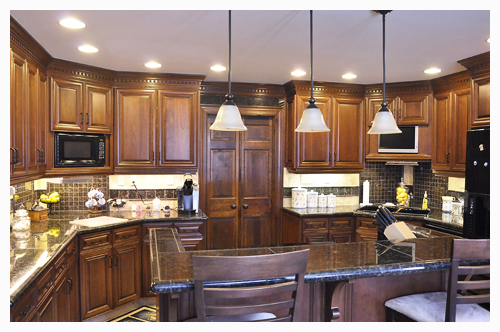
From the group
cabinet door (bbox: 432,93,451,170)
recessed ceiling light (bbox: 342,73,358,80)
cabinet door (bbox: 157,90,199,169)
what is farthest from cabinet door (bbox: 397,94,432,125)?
cabinet door (bbox: 157,90,199,169)

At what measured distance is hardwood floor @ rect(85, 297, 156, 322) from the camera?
360 centimetres

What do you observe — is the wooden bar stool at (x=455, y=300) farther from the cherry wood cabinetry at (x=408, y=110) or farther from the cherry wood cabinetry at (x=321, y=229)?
the cherry wood cabinetry at (x=408, y=110)

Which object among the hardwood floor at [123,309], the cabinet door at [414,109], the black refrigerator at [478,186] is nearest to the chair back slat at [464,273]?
the black refrigerator at [478,186]

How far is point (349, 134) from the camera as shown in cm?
483

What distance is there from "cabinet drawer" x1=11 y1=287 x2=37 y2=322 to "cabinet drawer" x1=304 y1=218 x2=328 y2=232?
2963 millimetres

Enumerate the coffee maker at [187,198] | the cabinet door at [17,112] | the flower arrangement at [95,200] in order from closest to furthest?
the cabinet door at [17,112] → the flower arrangement at [95,200] → the coffee maker at [187,198]

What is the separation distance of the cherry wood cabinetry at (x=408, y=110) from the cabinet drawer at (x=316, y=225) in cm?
100

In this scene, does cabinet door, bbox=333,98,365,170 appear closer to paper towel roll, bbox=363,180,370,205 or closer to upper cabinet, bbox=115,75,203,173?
paper towel roll, bbox=363,180,370,205

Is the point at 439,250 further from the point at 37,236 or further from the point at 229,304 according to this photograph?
the point at 37,236

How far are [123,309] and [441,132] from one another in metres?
3.82

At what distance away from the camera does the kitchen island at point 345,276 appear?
1642 mm

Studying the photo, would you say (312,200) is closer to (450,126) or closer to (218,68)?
(450,126)

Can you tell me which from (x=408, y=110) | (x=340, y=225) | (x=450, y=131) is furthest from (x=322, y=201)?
(x=450, y=131)

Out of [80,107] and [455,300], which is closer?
[455,300]
